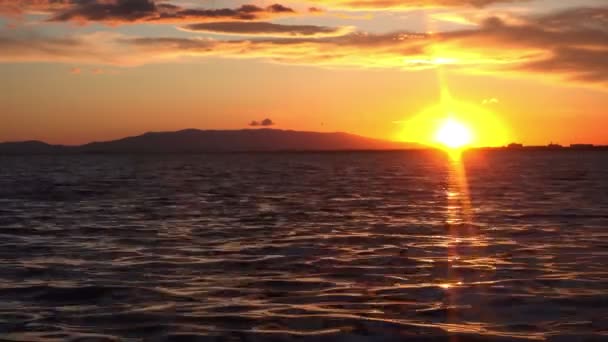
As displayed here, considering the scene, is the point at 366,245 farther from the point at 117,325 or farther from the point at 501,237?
the point at 117,325

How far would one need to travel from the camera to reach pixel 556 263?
60.0ft

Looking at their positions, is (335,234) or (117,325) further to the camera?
(335,234)

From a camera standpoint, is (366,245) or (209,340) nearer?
(209,340)

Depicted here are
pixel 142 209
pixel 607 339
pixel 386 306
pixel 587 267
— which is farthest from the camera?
pixel 142 209

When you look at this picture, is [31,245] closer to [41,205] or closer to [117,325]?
[117,325]

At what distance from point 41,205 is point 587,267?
1071 inches

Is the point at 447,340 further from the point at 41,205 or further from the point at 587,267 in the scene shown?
the point at 41,205

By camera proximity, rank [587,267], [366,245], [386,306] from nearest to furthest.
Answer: [386,306]
[587,267]
[366,245]

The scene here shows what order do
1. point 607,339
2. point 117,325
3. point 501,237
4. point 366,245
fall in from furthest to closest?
point 501,237, point 366,245, point 117,325, point 607,339

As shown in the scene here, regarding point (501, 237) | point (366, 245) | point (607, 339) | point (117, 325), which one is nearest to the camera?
point (607, 339)

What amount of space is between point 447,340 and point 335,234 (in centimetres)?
1313

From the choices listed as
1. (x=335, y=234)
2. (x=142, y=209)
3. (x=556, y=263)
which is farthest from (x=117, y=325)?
(x=142, y=209)

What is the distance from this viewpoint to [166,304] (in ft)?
45.6

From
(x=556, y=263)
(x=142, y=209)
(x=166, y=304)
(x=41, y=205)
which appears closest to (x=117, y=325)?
(x=166, y=304)
